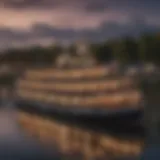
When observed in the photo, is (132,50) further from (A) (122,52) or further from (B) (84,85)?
(B) (84,85)

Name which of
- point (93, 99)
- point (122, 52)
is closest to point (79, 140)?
point (93, 99)

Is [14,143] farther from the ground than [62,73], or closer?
closer

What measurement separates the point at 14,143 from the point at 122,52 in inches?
15.4

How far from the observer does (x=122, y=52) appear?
3.84 feet

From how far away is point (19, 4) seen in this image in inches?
47.4

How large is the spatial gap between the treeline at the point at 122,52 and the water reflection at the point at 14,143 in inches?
6.3

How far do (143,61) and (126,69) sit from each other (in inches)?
2.1

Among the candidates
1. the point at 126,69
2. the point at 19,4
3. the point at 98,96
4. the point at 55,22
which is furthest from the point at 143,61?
the point at 19,4

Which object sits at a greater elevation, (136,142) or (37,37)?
(37,37)

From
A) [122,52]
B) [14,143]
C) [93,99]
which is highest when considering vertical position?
[122,52]

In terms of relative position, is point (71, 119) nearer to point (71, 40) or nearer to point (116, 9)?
point (71, 40)

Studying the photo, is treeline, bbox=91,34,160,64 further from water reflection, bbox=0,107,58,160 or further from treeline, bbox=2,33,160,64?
water reflection, bbox=0,107,58,160

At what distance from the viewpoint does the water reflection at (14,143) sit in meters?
1.13

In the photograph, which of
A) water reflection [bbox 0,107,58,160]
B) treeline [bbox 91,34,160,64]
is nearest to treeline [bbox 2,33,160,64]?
treeline [bbox 91,34,160,64]
